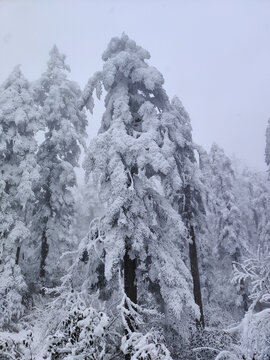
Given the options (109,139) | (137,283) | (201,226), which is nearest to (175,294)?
(137,283)

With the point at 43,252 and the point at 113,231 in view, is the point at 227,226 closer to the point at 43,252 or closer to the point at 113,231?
the point at 43,252

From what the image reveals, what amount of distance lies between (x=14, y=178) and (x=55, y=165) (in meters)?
3.76

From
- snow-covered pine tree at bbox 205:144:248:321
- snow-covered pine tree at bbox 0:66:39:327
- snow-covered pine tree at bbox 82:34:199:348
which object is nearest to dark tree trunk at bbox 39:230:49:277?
snow-covered pine tree at bbox 0:66:39:327

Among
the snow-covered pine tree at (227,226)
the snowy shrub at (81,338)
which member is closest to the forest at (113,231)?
the snowy shrub at (81,338)

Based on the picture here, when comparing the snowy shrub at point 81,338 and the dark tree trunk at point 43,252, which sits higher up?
the dark tree trunk at point 43,252

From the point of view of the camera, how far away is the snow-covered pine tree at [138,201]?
32.9ft

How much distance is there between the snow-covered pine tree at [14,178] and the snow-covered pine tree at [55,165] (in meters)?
1.78

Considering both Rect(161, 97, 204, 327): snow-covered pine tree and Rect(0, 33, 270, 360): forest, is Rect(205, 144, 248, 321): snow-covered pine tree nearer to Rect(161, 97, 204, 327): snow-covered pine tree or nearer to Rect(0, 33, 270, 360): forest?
Rect(0, 33, 270, 360): forest

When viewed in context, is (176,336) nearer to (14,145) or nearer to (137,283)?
(137,283)

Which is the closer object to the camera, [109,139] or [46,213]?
[109,139]

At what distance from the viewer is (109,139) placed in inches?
426

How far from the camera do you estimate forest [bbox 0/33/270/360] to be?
702 centimetres

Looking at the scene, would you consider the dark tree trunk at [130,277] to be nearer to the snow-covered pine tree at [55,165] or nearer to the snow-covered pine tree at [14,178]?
the snow-covered pine tree at [14,178]

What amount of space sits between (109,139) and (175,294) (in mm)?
5059
